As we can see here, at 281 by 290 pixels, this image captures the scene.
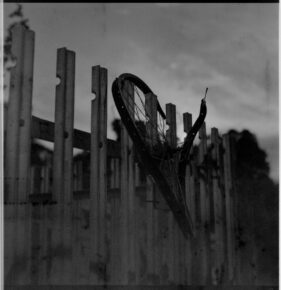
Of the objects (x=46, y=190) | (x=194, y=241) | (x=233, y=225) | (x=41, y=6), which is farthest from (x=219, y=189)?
(x=41, y=6)

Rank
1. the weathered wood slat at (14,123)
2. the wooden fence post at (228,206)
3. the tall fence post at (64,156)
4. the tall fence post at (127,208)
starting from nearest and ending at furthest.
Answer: the weathered wood slat at (14,123) < the tall fence post at (64,156) < the tall fence post at (127,208) < the wooden fence post at (228,206)

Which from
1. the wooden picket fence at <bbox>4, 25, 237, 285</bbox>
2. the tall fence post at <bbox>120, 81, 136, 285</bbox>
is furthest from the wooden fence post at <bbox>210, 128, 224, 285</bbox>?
the tall fence post at <bbox>120, 81, 136, 285</bbox>

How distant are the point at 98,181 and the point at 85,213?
28cm

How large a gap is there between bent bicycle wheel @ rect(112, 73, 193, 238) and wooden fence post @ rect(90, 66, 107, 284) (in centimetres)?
20

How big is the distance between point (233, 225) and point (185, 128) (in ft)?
4.81

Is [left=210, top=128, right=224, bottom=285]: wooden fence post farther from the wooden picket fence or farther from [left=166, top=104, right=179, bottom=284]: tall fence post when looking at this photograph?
[left=166, top=104, right=179, bottom=284]: tall fence post

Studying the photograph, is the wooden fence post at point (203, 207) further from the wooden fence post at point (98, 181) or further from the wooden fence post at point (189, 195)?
the wooden fence post at point (98, 181)

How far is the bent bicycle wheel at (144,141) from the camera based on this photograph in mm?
3068

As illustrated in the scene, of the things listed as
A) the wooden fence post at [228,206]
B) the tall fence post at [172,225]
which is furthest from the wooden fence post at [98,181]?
the wooden fence post at [228,206]

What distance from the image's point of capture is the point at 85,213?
2852 mm

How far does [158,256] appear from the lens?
11.2 feet

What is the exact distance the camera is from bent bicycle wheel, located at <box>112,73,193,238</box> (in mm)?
3068

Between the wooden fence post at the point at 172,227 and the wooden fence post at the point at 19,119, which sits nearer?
the wooden fence post at the point at 19,119

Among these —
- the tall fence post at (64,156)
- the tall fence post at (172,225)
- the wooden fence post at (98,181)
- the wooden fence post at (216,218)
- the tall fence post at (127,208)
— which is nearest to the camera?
the tall fence post at (64,156)
